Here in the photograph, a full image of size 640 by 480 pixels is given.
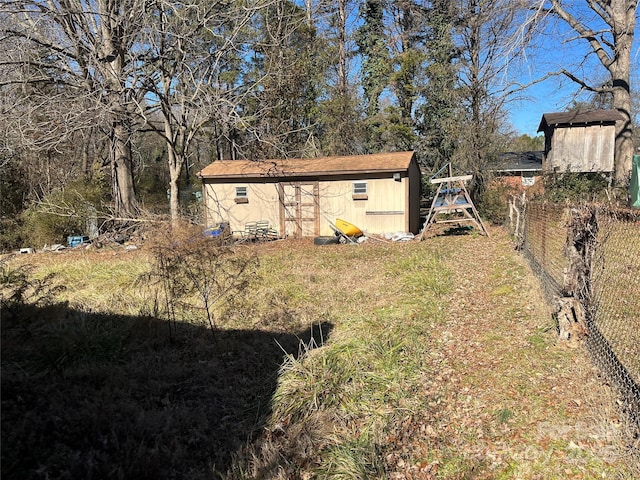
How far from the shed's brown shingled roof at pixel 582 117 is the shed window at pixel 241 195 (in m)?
14.8

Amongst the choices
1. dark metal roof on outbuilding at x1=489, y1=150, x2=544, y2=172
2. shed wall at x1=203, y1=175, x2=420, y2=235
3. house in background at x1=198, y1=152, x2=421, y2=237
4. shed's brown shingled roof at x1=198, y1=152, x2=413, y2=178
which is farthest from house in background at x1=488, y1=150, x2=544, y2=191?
shed's brown shingled roof at x1=198, y1=152, x2=413, y2=178

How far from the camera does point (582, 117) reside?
1994 cm

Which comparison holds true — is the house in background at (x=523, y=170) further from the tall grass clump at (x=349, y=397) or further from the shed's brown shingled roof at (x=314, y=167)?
the tall grass clump at (x=349, y=397)

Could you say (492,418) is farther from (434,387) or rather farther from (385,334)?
(385,334)

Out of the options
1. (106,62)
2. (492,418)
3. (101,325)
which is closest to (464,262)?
(492,418)

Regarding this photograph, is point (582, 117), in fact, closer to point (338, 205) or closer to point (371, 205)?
point (371, 205)

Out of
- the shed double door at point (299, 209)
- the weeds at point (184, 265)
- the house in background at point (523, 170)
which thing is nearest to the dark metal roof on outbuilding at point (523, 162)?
the house in background at point (523, 170)

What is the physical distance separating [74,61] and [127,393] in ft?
43.0

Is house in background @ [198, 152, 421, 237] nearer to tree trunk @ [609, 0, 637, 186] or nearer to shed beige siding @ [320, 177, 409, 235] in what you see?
shed beige siding @ [320, 177, 409, 235]

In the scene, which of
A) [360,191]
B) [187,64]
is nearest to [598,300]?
[360,191]

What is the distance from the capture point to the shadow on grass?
3064mm

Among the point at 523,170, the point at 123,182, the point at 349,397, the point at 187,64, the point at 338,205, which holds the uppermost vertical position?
the point at 187,64

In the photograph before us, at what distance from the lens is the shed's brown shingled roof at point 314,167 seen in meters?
15.2

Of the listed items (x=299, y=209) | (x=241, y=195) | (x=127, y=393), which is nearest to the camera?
(x=127, y=393)
